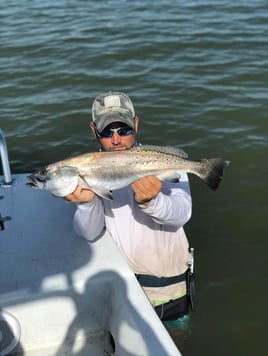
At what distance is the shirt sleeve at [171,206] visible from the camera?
3445 mm

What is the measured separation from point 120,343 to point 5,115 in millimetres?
7199

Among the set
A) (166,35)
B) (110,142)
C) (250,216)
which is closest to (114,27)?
(166,35)

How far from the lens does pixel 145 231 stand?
3.90 meters

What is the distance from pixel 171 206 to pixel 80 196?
2.18 feet

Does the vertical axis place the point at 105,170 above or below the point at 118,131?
below

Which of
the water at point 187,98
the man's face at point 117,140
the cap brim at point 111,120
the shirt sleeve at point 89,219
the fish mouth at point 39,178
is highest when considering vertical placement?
the cap brim at point 111,120

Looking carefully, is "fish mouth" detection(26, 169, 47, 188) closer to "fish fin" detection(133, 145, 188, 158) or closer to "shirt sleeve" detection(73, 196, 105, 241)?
"shirt sleeve" detection(73, 196, 105, 241)

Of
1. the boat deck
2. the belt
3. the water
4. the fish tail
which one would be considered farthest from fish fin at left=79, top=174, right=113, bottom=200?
the water

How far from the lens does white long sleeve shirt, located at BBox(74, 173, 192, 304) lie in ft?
12.3

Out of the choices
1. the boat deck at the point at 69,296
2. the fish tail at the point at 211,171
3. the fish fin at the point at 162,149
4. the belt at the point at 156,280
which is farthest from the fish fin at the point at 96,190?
the belt at the point at 156,280

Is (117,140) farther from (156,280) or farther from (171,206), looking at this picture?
(156,280)

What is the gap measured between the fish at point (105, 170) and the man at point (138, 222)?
156mm

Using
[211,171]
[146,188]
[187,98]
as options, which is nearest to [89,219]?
[146,188]

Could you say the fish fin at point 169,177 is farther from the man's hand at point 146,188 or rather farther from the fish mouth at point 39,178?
the fish mouth at point 39,178
